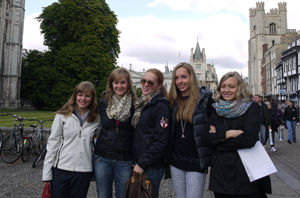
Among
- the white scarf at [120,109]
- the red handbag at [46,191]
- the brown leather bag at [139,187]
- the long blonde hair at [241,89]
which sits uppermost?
the long blonde hair at [241,89]

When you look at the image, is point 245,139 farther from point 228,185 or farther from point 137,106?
point 137,106

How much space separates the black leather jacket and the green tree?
21.3 meters

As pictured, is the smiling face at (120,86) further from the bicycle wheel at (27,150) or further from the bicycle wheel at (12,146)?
the bicycle wheel at (27,150)

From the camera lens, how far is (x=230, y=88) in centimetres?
250

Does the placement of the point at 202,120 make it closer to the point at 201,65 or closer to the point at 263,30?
the point at 263,30

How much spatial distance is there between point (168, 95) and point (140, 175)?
932 millimetres

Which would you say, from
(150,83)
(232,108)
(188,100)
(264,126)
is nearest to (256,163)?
(232,108)

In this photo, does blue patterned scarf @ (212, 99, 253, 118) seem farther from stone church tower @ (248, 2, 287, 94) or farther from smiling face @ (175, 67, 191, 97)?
stone church tower @ (248, 2, 287, 94)

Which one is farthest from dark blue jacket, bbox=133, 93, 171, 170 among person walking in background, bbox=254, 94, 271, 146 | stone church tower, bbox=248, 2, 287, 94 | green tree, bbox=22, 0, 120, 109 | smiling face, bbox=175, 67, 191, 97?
stone church tower, bbox=248, 2, 287, 94

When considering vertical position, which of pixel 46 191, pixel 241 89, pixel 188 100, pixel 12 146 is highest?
pixel 241 89

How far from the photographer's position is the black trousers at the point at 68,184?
2643 millimetres

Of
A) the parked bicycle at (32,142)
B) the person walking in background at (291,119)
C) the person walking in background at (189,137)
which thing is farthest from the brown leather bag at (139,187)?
the person walking in background at (291,119)

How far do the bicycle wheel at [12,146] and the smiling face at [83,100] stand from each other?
4.90 meters

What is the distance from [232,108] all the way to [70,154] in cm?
177
